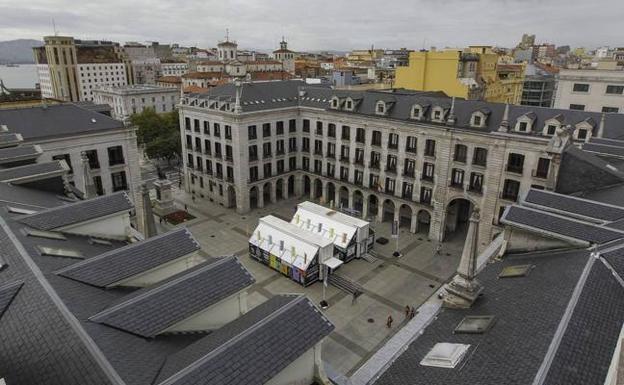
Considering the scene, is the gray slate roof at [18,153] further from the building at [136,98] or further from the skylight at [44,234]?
the building at [136,98]

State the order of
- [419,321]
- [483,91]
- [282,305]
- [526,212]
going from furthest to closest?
[483,91] < [526,212] < [419,321] < [282,305]

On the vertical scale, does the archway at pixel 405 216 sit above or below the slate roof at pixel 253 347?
below

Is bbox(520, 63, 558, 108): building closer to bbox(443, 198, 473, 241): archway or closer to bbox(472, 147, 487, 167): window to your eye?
bbox(443, 198, 473, 241): archway

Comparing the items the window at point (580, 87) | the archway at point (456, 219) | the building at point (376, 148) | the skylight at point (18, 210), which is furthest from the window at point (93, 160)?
the window at point (580, 87)

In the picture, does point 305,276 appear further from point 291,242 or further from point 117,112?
point 117,112

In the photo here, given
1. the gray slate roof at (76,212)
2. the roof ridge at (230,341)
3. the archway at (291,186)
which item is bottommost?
the archway at (291,186)

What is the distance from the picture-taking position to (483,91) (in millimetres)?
100875

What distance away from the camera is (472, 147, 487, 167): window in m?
53.2

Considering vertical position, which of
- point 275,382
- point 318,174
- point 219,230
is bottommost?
point 219,230

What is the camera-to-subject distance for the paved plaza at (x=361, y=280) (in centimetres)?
3906

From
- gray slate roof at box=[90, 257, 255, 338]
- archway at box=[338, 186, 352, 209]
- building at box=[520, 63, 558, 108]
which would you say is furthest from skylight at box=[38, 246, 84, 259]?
building at box=[520, 63, 558, 108]

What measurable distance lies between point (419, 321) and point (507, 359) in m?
6.90

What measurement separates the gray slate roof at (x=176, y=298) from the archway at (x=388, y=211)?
46808mm

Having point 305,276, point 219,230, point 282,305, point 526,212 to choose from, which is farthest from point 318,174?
point 282,305
